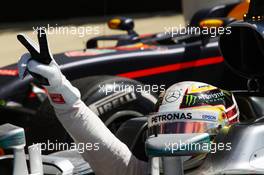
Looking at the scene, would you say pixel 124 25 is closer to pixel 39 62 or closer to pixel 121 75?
pixel 121 75

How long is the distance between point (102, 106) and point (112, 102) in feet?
0.22

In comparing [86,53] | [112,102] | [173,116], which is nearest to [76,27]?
[86,53]

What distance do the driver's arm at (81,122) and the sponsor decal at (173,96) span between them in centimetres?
24

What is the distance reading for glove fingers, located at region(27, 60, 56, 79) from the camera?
1983 millimetres

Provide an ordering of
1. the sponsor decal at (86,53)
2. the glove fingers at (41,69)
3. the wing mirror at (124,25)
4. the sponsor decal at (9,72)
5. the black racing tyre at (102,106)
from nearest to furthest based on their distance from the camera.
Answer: the glove fingers at (41,69) < the black racing tyre at (102,106) < the sponsor decal at (9,72) < the sponsor decal at (86,53) < the wing mirror at (124,25)

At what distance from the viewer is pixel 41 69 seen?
6.50 ft

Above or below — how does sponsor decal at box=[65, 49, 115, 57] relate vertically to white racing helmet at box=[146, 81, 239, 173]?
below

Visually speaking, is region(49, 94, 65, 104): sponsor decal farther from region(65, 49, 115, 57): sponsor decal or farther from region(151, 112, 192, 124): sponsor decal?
region(65, 49, 115, 57): sponsor decal

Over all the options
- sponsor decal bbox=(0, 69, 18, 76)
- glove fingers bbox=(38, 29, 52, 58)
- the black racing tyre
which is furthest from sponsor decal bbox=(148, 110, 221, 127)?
sponsor decal bbox=(0, 69, 18, 76)

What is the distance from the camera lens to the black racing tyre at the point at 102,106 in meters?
3.64

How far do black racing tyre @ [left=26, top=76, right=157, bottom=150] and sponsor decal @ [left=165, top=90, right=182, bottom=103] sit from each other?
1.45 meters

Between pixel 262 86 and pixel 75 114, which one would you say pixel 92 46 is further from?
pixel 75 114

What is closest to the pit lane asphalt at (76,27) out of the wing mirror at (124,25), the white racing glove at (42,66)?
the wing mirror at (124,25)

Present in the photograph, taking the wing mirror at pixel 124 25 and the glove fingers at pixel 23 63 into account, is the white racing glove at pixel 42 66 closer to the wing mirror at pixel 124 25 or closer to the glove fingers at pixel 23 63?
the glove fingers at pixel 23 63
